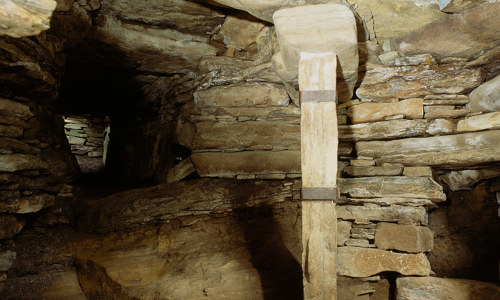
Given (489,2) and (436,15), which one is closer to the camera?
(489,2)

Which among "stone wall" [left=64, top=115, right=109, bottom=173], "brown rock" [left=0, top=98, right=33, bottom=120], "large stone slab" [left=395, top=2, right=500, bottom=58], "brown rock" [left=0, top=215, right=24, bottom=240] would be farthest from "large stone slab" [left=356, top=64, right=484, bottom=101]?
"stone wall" [left=64, top=115, right=109, bottom=173]

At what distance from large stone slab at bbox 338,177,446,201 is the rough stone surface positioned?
322 millimetres

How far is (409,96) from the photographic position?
2986 millimetres


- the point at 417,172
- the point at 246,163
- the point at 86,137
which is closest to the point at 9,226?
the point at 246,163

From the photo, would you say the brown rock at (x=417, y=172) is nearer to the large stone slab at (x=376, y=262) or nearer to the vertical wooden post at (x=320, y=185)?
the large stone slab at (x=376, y=262)

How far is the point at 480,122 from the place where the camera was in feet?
8.92

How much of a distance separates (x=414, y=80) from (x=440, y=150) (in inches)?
31.1

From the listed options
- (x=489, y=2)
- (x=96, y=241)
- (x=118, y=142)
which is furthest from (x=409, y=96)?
(x=118, y=142)

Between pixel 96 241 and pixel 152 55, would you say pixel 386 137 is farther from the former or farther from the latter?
pixel 96 241

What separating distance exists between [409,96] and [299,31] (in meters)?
1.52

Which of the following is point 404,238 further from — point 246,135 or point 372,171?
point 246,135

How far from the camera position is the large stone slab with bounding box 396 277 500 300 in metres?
2.68

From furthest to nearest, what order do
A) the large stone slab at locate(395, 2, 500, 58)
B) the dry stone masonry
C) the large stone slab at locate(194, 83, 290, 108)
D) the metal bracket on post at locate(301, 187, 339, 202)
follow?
1. the large stone slab at locate(194, 83, 290, 108)
2. the dry stone masonry
3. the large stone slab at locate(395, 2, 500, 58)
4. the metal bracket on post at locate(301, 187, 339, 202)

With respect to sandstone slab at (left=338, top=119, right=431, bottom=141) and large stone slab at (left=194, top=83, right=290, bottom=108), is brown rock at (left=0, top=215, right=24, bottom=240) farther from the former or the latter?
sandstone slab at (left=338, top=119, right=431, bottom=141)
